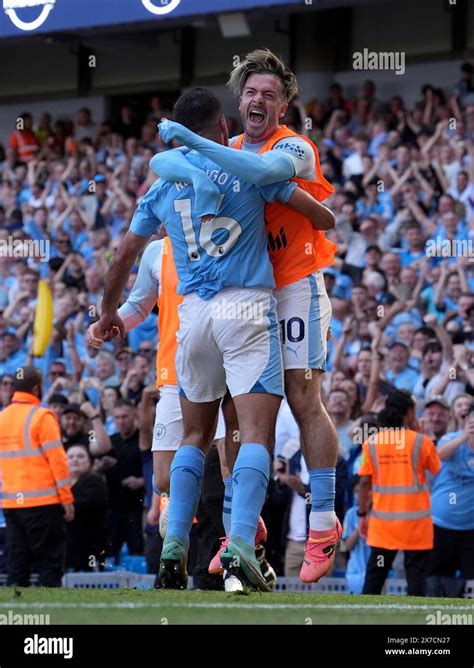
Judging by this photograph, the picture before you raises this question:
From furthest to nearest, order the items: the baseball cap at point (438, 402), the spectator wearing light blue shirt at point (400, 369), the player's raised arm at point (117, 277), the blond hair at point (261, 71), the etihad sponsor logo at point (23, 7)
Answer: the etihad sponsor logo at point (23, 7)
the spectator wearing light blue shirt at point (400, 369)
the baseball cap at point (438, 402)
the blond hair at point (261, 71)
the player's raised arm at point (117, 277)

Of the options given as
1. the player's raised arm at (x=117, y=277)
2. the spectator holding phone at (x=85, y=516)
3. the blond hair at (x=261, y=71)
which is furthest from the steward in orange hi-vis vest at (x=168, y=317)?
the spectator holding phone at (x=85, y=516)

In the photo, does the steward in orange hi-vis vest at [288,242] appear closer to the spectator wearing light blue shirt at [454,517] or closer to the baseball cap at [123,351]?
the spectator wearing light blue shirt at [454,517]

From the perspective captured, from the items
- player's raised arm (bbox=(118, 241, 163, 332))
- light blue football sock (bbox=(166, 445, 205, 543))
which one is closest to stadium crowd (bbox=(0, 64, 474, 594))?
player's raised arm (bbox=(118, 241, 163, 332))

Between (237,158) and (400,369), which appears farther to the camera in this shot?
(400,369)

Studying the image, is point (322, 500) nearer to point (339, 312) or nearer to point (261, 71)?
point (261, 71)

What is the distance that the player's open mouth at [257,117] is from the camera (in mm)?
7113

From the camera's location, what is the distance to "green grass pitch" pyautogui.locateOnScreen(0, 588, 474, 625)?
518 centimetres

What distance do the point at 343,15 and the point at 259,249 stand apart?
1433 cm

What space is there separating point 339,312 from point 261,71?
682 centimetres

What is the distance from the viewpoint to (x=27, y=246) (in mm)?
17797

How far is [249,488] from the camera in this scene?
6551 mm

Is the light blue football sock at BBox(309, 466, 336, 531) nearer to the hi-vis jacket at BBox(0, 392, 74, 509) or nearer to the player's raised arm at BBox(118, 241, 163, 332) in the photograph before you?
the player's raised arm at BBox(118, 241, 163, 332)

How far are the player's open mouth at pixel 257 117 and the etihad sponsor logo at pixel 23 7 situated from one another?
34.3 feet

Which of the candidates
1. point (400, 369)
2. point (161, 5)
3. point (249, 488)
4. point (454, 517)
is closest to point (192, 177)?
point (249, 488)
